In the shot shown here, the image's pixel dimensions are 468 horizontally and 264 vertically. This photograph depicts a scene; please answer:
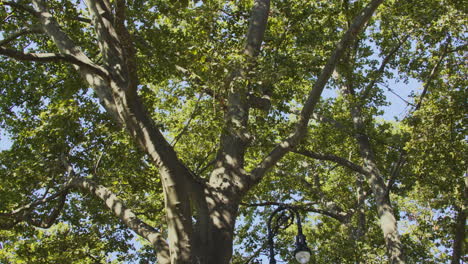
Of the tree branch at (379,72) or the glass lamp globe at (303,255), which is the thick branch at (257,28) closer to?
the glass lamp globe at (303,255)

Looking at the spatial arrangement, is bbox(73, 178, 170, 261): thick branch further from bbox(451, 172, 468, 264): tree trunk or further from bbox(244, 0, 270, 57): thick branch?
bbox(451, 172, 468, 264): tree trunk

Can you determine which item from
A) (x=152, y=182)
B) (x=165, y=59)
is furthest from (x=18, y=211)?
(x=165, y=59)

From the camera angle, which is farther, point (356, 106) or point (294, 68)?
point (356, 106)

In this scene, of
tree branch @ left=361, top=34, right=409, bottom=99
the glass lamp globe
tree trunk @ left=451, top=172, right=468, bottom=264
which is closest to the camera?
the glass lamp globe

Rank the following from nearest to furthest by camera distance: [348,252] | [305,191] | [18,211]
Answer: [18,211] → [348,252] → [305,191]

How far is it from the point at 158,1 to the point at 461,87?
741 centimetres

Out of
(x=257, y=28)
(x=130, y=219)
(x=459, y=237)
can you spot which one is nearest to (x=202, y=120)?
(x=257, y=28)

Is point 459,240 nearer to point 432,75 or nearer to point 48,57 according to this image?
point 432,75

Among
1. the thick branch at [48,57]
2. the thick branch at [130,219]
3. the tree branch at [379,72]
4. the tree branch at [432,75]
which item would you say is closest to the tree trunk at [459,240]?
the tree branch at [432,75]

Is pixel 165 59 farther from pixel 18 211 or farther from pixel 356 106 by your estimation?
pixel 356 106

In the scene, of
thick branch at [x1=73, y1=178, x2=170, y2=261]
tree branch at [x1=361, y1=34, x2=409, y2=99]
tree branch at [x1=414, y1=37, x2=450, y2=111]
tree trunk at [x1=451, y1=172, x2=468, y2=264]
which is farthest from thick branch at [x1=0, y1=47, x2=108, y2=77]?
tree branch at [x1=361, y1=34, x2=409, y2=99]

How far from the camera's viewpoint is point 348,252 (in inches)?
479

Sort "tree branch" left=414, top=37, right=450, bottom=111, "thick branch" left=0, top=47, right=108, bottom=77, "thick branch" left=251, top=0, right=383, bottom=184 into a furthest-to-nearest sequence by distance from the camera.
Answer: "tree branch" left=414, top=37, right=450, bottom=111
"thick branch" left=251, top=0, right=383, bottom=184
"thick branch" left=0, top=47, right=108, bottom=77

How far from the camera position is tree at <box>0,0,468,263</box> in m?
6.47
